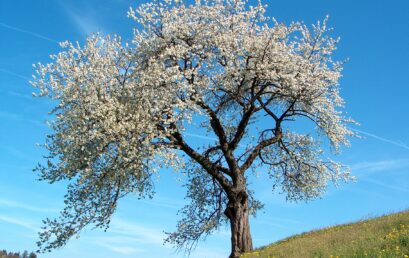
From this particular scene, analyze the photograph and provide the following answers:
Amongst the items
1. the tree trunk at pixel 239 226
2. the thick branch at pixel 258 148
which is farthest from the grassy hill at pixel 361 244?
the thick branch at pixel 258 148

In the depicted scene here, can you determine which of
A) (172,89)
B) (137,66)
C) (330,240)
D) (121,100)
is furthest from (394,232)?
(137,66)

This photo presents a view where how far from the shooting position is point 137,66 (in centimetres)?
2997

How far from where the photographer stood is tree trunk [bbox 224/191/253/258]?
29345 millimetres

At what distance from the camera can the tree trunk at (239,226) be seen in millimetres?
29345

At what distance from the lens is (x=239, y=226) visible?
2988cm

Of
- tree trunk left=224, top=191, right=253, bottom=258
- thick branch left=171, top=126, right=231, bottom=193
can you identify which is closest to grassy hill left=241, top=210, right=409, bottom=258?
tree trunk left=224, top=191, right=253, bottom=258

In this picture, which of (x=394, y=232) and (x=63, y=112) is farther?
(x=63, y=112)

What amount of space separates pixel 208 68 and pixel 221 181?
6.93m

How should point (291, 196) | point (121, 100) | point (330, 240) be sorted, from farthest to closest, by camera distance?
point (291, 196) → point (121, 100) → point (330, 240)

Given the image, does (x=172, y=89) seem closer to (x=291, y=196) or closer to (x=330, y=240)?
(x=330, y=240)

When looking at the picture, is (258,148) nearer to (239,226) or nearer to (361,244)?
(239,226)

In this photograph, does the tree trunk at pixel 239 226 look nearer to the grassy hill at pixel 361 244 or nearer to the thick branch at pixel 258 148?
the thick branch at pixel 258 148

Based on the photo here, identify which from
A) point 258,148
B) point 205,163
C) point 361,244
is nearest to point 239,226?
point 205,163

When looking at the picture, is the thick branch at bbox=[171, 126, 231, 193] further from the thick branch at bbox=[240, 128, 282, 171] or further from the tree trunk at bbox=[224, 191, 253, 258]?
the thick branch at bbox=[240, 128, 282, 171]
